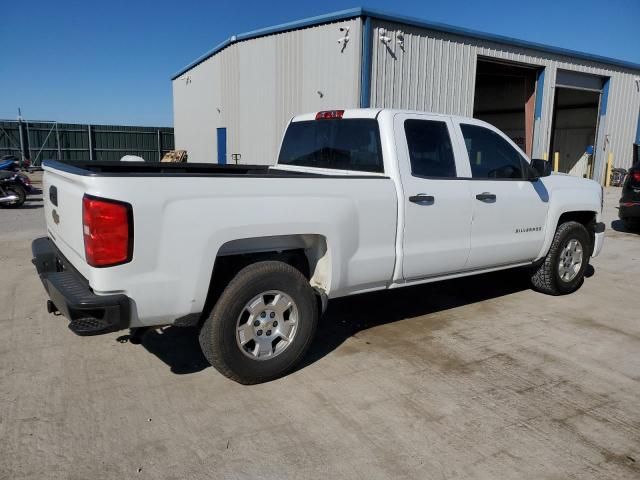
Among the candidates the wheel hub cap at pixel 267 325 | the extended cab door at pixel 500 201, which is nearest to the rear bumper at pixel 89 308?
the wheel hub cap at pixel 267 325

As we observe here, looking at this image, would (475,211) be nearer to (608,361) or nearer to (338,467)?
(608,361)

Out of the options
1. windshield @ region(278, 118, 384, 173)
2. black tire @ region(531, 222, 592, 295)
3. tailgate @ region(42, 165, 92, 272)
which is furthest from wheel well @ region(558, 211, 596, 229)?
tailgate @ region(42, 165, 92, 272)

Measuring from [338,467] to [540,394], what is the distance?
65.7 inches

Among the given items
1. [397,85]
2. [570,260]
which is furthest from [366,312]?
[397,85]

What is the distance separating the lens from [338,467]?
114 inches

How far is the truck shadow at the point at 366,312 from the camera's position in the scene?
4.36 m

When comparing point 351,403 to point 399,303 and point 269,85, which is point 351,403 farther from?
point 269,85

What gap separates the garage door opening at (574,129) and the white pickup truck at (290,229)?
70.5ft

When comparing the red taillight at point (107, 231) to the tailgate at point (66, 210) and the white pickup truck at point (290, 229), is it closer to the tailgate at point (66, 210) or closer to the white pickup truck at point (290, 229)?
the white pickup truck at point (290, 229)

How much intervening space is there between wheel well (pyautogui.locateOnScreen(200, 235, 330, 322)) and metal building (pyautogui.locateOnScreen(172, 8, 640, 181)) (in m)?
9.26

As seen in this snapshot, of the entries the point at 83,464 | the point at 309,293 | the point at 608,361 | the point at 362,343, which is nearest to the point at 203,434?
the point at 83,464

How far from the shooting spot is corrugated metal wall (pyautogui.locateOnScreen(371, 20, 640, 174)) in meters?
12.9

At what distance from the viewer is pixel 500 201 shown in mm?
5133

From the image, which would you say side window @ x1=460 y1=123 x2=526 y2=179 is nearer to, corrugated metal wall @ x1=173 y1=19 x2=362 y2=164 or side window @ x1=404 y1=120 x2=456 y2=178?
side window @ x1=404 y1=120 x2=456 y2=178
